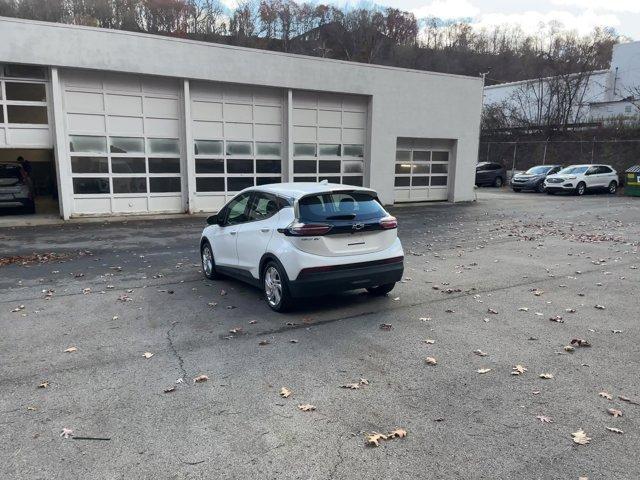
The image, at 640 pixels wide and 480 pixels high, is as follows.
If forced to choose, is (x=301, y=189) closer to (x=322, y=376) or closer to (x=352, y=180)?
(x=322, y=376)

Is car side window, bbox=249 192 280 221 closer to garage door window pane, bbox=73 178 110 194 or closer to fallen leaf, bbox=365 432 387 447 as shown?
fallen leaf, bbox=365 432 387 447

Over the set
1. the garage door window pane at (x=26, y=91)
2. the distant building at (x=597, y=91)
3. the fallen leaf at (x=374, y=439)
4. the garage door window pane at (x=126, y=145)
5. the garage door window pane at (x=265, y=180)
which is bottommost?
the fallen leaf at (x=374, y=439)

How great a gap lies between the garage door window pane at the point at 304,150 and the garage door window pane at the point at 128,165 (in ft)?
18.2

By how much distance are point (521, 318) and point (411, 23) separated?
237 feet

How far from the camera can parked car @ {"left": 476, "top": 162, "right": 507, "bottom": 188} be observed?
112 feet

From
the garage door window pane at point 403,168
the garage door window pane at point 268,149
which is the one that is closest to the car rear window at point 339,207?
the garage door window pane at point 268,149

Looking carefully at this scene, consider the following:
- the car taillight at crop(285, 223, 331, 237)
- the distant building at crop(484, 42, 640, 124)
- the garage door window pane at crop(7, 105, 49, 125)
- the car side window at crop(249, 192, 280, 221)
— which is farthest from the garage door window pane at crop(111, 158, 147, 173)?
the distant building at crop(484, 42, 640, 124)

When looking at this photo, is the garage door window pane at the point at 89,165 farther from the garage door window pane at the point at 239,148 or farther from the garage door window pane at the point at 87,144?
the garage door window pane at the point at 239,148

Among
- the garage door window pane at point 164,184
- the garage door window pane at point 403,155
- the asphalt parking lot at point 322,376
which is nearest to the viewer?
the asphalt parking lot at point 322,376

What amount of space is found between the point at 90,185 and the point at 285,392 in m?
14.2

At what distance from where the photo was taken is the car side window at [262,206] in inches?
266

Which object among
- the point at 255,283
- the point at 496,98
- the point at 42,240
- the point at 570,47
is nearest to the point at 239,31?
the point at 496,98

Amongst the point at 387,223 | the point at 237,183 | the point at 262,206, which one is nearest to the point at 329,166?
the point at 237,183

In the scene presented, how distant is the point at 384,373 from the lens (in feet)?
15.3
